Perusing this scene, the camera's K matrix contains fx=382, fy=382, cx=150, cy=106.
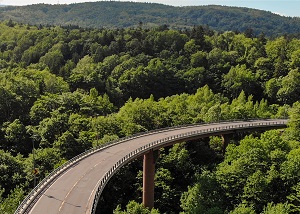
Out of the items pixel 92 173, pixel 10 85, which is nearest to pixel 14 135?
pixel 10 85

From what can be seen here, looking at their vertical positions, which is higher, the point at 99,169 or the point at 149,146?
the point at 149,146

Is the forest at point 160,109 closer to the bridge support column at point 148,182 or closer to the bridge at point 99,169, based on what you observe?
the bridge support column at point 148,182

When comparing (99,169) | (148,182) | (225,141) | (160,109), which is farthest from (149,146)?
(160,109)

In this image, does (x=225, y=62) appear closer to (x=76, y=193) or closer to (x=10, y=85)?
(x=10, y=85)

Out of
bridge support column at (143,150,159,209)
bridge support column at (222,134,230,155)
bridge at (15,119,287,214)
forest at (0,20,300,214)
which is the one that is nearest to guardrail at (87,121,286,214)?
bridge at (15,119,287,214)

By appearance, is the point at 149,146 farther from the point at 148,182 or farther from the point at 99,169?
the point at 99,169

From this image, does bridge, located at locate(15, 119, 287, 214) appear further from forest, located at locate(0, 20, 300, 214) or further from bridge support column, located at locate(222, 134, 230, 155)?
forest, located at locate(0, 20, 300, 214)
